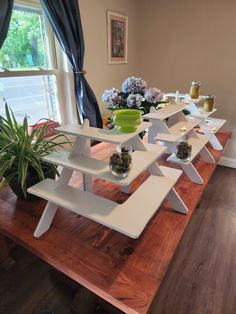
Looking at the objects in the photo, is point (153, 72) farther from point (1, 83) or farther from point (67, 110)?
point (1, 83)

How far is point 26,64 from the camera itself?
176cm

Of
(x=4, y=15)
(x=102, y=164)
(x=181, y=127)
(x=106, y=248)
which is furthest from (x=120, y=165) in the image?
(x=4, y=15)

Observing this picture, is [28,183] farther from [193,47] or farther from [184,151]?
[193,47]

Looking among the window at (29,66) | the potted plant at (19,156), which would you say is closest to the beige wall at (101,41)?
the window at (29,66)

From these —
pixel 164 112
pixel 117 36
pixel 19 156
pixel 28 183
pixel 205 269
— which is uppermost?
pixel 117 36

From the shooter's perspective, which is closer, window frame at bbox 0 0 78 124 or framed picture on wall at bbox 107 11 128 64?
window frame at bbox 0 0 78 124

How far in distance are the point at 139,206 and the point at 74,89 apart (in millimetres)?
1587

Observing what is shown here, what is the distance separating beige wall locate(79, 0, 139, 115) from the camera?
2035 millimetres

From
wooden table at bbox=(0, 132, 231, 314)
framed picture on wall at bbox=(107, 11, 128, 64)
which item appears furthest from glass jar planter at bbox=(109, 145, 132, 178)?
framed picture on wall at bbox=(107, 11, 128, 64)

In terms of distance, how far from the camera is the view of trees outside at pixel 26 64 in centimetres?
163

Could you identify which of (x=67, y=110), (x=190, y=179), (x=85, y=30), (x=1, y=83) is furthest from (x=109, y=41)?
(x=190, y=179)

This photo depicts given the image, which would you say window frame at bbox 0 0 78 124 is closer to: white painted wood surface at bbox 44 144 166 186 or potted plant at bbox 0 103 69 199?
potted plant at bbox 0 103 69 199

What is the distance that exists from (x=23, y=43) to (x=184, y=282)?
2062 mm

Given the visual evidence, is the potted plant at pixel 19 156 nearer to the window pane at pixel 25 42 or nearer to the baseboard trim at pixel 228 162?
the window pane at pixel 25 42
